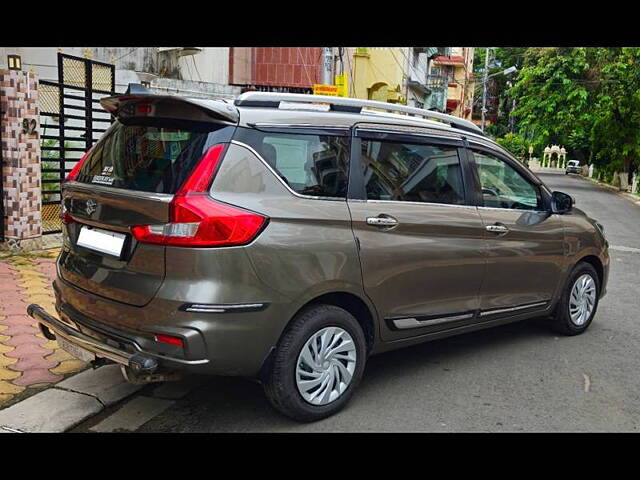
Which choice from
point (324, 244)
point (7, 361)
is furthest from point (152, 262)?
point (7, 361)

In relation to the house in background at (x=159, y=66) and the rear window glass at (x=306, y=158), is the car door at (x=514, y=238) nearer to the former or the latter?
the rear window glass at (x=306, y=158)

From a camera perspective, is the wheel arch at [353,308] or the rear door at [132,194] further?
the wheel arch at [353,308]

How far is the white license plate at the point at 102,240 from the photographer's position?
11.4 feet

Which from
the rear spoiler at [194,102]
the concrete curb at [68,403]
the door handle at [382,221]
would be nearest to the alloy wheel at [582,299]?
the door handle at [382,221]

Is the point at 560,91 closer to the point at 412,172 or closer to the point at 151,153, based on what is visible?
the point at 412,172

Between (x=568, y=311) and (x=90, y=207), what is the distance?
4.19 metres

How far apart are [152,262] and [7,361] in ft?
6.16

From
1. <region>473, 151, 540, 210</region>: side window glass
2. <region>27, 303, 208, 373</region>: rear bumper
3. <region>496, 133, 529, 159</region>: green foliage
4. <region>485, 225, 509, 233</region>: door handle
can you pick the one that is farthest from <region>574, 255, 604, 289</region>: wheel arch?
<region>496, 133, 529, 159</region>: green foliage

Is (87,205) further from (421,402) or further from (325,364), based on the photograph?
(421,402)

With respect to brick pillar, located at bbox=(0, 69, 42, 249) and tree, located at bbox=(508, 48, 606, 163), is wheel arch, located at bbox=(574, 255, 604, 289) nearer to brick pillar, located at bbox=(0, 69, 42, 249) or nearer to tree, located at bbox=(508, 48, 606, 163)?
brick pillar, located at bbox=(0, 69, 42, 249)

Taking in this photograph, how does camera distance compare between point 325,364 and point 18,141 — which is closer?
point 325,364

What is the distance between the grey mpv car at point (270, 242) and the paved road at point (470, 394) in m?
0.34

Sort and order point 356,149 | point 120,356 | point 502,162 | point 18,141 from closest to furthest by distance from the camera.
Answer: point 120,356 → point 356,149 → point 502,162 → point 18,141

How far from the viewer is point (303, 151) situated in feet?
12.5
